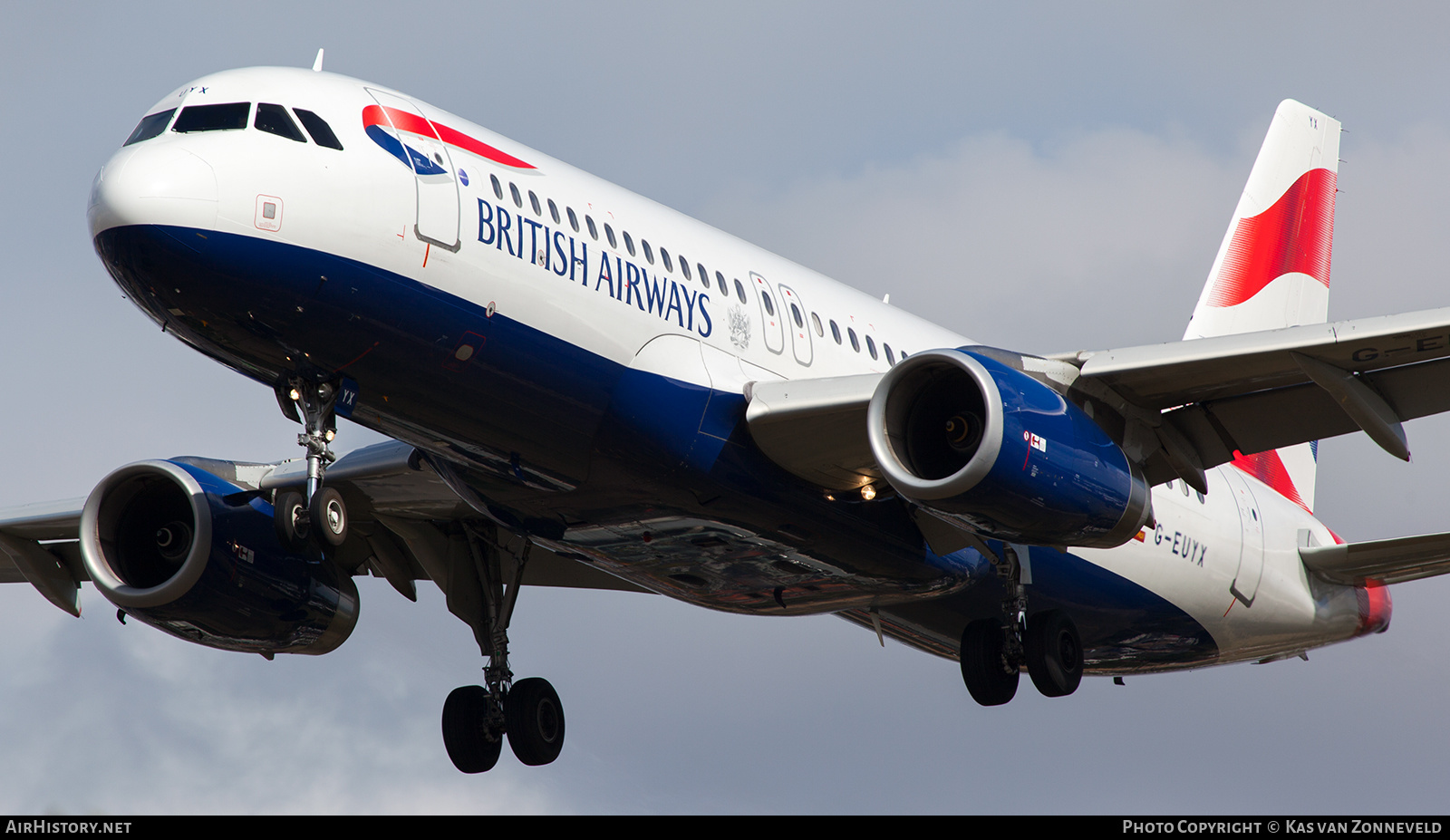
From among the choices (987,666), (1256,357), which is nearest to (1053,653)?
(987,666)

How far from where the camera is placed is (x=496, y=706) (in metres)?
23.5

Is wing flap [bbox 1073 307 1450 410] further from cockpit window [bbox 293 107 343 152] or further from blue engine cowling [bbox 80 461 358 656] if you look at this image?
blue engine cowling [bbox 80 461 358 656]

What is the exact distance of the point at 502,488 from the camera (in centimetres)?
1911

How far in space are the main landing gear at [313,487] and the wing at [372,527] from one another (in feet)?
9.53

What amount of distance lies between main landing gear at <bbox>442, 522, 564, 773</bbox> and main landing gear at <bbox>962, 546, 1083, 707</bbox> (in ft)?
19.1

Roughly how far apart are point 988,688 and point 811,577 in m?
3.04

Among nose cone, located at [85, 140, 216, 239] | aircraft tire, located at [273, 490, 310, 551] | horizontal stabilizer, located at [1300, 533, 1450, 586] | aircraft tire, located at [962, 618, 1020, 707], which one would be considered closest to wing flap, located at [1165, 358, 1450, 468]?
aircraft tire, located at [962, 618, 1020, 707]

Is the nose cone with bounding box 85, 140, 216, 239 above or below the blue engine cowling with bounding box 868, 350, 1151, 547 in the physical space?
below

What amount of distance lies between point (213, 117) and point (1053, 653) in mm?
12265

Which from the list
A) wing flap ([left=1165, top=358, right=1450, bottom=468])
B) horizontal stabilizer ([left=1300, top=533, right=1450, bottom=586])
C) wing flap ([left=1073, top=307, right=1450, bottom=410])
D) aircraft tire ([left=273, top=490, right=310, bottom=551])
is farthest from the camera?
horizontal stabilizer ([left=1300, top=533, right=1450, bottom=586])

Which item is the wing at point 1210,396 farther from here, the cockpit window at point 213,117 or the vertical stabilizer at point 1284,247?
the vertical stabilizer at point 1284,247

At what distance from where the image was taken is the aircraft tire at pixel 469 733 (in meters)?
23.4

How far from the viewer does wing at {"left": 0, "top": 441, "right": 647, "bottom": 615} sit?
21828 millimetres

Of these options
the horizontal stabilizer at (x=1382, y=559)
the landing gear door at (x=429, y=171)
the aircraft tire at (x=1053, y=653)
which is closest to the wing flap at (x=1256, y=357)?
the aircraft tire at (x=1053, y=653)
